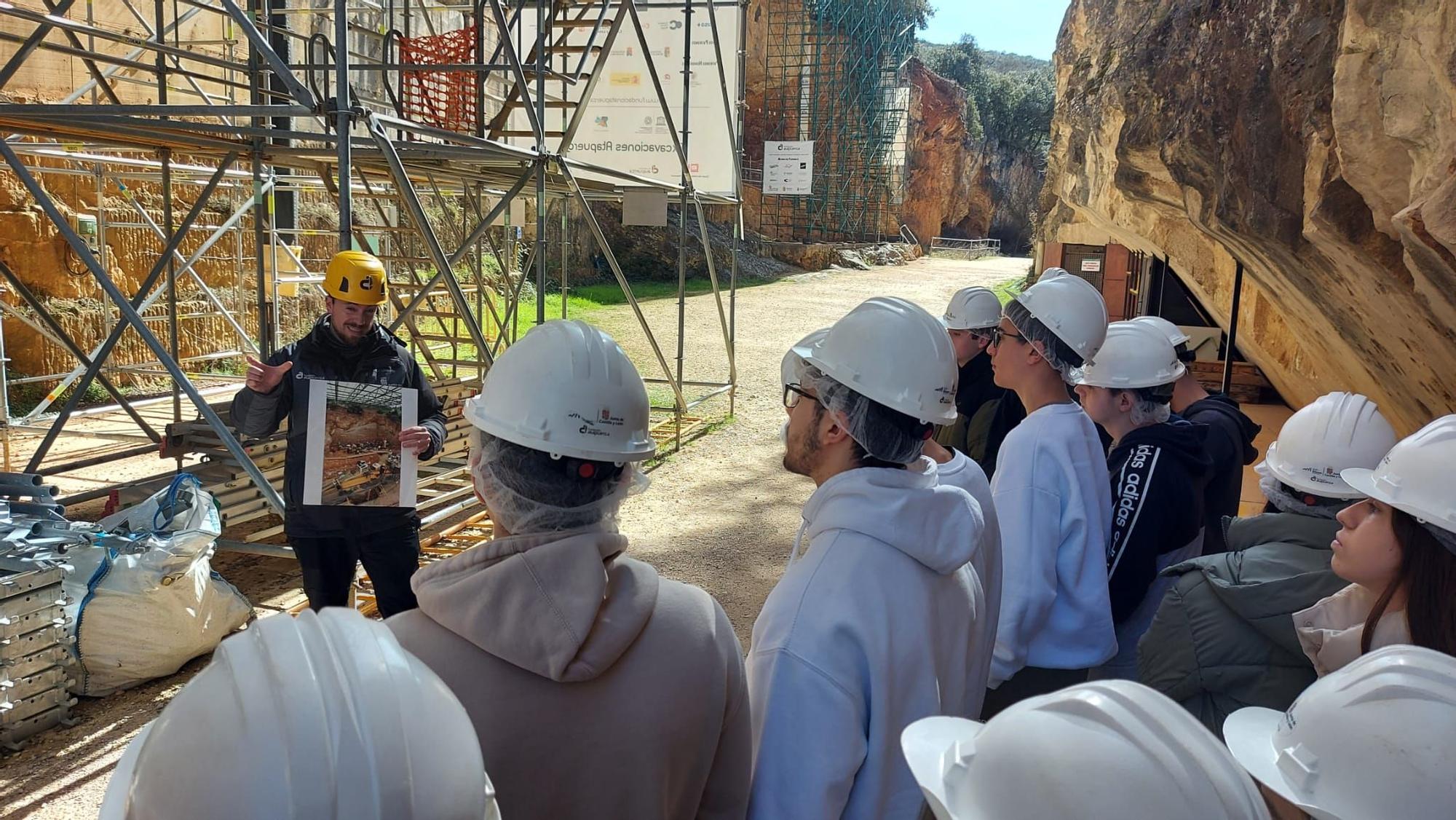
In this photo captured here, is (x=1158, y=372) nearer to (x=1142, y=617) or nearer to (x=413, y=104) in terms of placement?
(x=1142, y=617)

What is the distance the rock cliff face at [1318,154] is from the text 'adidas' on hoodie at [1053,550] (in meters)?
0.91

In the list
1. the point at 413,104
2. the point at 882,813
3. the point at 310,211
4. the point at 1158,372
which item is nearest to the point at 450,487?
the point at 413,104

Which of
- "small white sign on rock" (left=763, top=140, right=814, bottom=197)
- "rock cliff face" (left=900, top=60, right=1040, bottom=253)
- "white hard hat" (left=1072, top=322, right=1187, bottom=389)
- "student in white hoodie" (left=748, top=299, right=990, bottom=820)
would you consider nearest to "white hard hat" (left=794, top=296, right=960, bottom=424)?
"student in white hoodie" (left=748, top=299, right=990, bottom=820)

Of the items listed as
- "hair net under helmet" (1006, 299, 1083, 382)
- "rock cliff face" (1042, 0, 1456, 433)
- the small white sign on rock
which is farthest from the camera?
the small white sign on rock

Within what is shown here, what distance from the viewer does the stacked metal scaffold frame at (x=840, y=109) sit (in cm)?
3566

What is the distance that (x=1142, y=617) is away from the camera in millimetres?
2568

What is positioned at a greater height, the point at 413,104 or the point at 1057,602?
the point at 413,104

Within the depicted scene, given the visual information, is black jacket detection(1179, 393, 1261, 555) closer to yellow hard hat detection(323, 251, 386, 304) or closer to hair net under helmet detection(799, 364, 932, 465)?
hair net under helmet detection(799, 364, 932, 465)

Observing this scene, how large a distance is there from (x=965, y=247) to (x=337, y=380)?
40.9 meters

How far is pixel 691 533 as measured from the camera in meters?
7.18

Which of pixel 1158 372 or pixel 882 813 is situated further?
pixel 1158 372

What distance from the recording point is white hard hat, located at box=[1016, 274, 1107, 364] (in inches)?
103

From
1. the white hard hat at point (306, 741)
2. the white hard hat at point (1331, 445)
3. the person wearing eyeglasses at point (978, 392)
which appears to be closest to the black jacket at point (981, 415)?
the person wearing eyeglasses at point (978, 392)

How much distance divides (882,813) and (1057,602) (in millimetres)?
974
